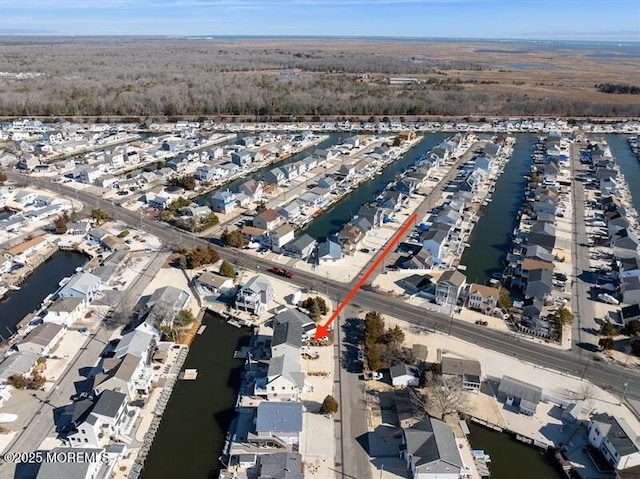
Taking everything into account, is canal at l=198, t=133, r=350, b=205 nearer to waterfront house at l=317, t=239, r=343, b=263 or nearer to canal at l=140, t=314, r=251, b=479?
waterfront house at l=317, t=239, r=343, b=263

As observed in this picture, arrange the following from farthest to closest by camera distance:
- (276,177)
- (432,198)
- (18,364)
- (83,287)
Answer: (276,177)
(432,198)
(83,287)
(18,364)

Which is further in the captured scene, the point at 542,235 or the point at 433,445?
the point at 542,235

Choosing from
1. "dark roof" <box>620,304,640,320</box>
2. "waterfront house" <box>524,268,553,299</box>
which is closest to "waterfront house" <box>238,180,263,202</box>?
"waterfront house" <box>524,268,553,299</box>

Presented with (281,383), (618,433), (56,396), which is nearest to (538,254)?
(618,433)

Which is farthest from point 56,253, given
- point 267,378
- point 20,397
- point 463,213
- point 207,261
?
point 463,213

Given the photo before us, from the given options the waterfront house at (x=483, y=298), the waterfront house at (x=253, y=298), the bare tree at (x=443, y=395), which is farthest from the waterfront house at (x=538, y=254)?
the waterfront house at (x=253, y=298)

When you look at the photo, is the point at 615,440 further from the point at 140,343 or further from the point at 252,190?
the point at 252,190
